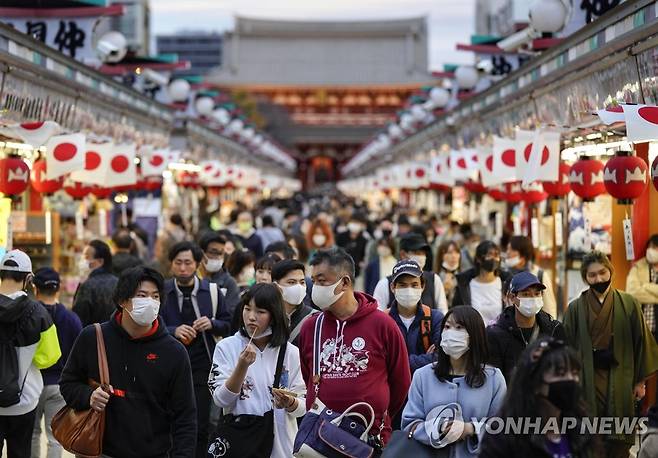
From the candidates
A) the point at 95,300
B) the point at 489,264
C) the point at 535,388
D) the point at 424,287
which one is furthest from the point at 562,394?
the point at 489,264

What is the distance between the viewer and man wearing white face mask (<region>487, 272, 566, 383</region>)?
670 cm

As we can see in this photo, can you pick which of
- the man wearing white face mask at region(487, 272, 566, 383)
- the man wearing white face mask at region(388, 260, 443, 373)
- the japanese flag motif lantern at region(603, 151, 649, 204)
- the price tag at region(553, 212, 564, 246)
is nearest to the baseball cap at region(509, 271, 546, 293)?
the man wearing white face mask at region(487, 272, 566, 383)

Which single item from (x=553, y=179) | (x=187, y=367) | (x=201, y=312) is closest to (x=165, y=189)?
(x=553, y=179)

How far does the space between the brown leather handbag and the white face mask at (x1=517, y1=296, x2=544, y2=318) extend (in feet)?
8.54

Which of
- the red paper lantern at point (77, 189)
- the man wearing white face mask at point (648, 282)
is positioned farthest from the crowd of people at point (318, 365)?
the red paper lantern at point (77, 189)

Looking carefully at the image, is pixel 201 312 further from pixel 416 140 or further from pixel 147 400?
pixel 416 140

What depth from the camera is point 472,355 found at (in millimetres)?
5367

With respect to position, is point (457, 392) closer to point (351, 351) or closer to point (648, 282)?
point (351, 351)

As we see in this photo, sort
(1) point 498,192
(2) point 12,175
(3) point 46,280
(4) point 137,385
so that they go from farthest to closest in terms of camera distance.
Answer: (1) point 498,192, (2) point 12,175, (3) point 46,280, (4) point 137,385

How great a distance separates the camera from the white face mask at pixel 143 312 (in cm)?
551

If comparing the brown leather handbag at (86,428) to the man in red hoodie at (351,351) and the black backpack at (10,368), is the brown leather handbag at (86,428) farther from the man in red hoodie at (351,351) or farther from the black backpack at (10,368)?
the black backpack at (10,368)

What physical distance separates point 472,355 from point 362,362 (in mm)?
563

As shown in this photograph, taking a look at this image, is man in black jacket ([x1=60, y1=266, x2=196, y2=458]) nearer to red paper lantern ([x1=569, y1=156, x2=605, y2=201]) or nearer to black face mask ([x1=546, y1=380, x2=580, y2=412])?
black face mask ([x1=546, y1=380, x2=580, y2=412])

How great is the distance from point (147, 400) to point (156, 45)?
16552cm
